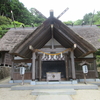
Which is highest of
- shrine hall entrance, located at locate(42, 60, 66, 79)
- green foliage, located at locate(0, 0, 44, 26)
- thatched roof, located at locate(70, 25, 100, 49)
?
green foliage, located at locate(0, 0, 44, 26)

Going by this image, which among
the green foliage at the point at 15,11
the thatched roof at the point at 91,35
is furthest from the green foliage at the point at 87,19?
the thatched roof at the point at 91,35

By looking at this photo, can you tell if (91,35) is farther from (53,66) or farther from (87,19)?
(87,19)

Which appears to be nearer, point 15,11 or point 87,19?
point 15,11

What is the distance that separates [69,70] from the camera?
24.5 feet

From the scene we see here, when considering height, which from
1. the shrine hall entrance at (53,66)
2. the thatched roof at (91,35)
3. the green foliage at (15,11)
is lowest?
the shrine hall entrance at (53,66)

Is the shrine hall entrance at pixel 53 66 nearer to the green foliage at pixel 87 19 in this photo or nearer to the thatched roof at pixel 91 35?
the thatched roof at pixel 91 35

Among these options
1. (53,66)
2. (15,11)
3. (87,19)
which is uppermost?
(87,19)

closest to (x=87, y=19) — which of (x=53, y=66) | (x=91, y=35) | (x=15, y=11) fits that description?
(x=15, y=11)

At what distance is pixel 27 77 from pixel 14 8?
24.8 meters

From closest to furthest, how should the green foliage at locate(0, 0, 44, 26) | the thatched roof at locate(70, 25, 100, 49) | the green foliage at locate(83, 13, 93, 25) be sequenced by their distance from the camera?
the thatched roof at locate(70, 25, 100, 49)
the green foliage at locate(0, 0, 44, 26)
the green foliage at locate(83, 13, 93, 25)

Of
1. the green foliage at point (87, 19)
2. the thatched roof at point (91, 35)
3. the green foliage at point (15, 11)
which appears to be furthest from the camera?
the green foliage at point (87, 19)

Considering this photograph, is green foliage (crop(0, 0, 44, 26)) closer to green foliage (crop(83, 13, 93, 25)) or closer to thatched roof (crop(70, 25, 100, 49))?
green foliage (crop(83, 13, 93, 25))

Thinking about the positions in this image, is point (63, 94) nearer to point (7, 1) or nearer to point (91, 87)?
point (91, 87)

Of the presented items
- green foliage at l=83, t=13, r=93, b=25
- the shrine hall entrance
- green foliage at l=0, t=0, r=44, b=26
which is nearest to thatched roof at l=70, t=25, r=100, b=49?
the shrine hall entrance
